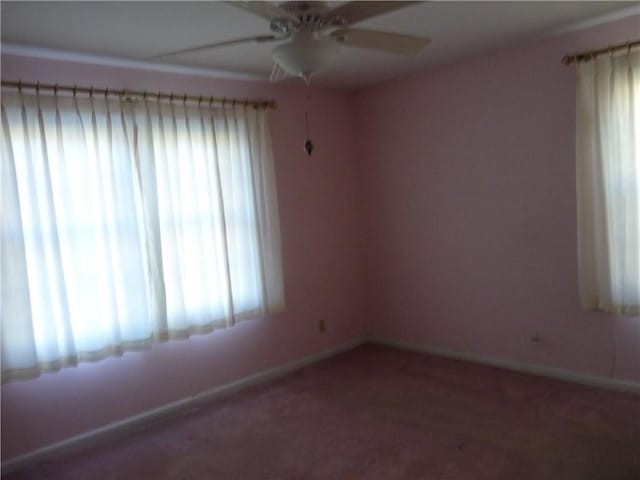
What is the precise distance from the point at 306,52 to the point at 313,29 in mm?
85

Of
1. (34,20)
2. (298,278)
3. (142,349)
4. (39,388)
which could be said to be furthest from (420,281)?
(34,20)

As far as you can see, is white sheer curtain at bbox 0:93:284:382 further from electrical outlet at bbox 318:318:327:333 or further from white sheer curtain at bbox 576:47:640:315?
white sheer curtain at bbox 576:47:640:315

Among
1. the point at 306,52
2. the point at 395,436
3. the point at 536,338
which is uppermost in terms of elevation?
the point at 306,52

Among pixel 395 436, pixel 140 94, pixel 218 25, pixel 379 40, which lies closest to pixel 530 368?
pixel 395 436

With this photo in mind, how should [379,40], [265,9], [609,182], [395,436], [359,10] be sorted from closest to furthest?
1. [265,9]
2. [359,10]
3. [379,40]
4. [395,436]
5. [609,182]

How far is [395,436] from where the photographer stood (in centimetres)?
291

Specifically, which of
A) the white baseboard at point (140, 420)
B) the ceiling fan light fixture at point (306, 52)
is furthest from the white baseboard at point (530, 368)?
the ceiling fan light fixture at point (306, 52)

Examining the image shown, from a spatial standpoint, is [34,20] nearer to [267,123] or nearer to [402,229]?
[267,123]

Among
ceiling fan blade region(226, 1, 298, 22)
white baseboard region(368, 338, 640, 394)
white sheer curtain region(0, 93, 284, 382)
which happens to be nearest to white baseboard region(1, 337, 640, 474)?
white baseboard region(368, 338, 640, 394)

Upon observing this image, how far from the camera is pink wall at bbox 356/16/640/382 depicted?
338 cm

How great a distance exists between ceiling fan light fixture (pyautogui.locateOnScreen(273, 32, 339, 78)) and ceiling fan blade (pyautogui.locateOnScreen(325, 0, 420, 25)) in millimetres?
92

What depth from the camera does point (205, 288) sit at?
3.45m

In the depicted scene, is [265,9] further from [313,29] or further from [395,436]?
[395,436]

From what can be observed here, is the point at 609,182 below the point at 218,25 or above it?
below
